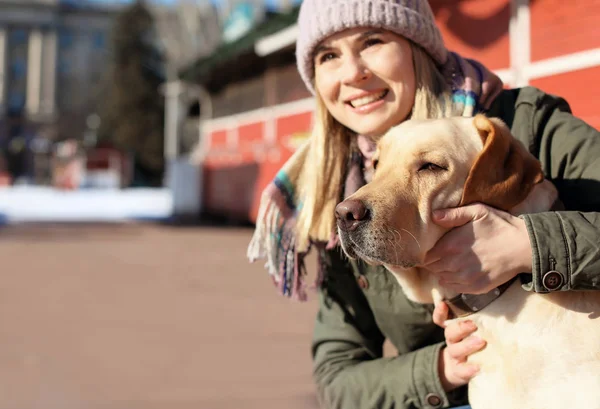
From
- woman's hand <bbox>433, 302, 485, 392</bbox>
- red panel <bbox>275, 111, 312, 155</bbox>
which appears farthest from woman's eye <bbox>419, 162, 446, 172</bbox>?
red panel <bbox>275, 111, 312, 155</bbox>

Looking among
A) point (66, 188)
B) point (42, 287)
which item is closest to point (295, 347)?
point (42, 287)

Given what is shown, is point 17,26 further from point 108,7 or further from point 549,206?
point 549,206

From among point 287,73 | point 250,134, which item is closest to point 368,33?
point 287,73

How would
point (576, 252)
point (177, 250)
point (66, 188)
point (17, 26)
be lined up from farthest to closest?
point (17, 26), point (66, 188), point (177, 250), point (576, 252)

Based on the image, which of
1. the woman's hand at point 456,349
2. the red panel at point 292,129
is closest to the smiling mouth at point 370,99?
the woman's hand at point 456,349

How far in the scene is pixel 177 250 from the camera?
38.5 ft

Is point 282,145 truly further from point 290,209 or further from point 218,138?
point 290,209

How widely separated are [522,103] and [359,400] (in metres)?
1.08

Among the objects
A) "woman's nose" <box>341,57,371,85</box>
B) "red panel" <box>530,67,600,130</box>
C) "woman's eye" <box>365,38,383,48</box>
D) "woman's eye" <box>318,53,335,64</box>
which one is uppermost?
"red panel" <box>530,67,600,130</box>

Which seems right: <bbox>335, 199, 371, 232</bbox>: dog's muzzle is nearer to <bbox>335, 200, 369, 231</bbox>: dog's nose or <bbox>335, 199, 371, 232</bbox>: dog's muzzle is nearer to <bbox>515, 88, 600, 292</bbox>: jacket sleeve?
<bbox>335, 200, 369, 231</bbox>: dog's nose

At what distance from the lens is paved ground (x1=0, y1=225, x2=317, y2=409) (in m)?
4.02

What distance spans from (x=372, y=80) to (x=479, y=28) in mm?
5350

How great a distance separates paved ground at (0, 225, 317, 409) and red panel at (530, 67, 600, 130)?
112 inches

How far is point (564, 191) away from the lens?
76.8 inches
